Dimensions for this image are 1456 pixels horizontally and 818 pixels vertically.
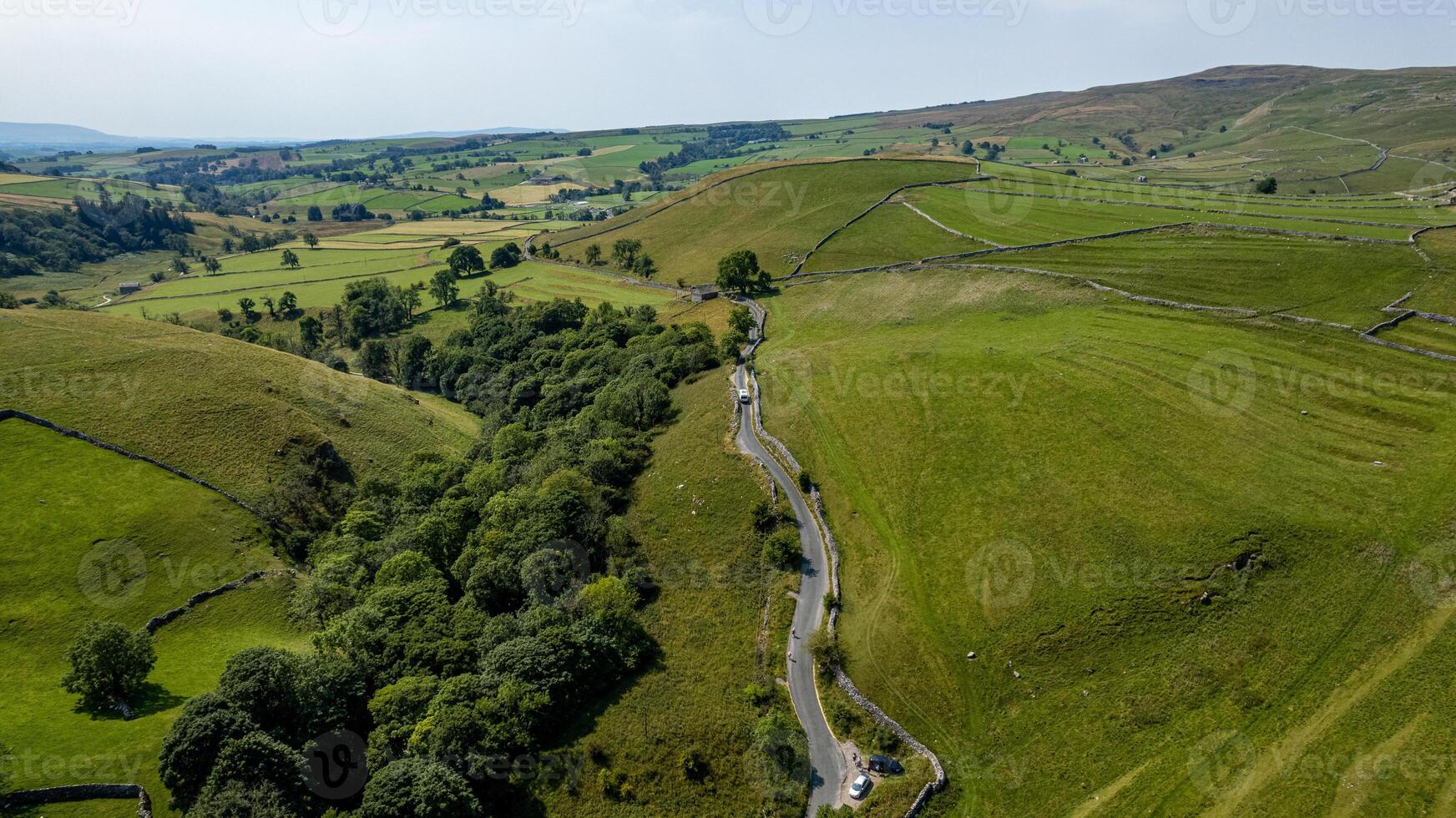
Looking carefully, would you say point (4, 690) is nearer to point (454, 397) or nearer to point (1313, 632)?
point (454, 397)

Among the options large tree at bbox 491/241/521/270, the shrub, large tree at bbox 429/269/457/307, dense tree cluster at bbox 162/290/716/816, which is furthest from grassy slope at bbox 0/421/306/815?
large tree at bbox 491/241/521/270

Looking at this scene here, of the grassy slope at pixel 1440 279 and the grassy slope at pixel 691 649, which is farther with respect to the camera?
the grassy slope at pixel 1440 279

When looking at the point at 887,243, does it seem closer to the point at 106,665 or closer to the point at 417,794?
the point at 417,794

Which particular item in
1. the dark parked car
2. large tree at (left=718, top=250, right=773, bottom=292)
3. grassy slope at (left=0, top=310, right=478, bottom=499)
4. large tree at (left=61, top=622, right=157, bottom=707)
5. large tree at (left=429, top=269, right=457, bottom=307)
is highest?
large tree at (left=718, top=250, right=773, bottom=292)

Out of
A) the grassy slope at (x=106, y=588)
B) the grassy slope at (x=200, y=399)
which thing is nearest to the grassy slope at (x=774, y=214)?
the grassy slope at (x=200, y=399)

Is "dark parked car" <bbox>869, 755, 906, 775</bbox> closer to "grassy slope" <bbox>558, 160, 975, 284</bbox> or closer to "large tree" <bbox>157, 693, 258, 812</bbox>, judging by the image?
"large tree" <bbox>157, 693, 258, 812</bbox>

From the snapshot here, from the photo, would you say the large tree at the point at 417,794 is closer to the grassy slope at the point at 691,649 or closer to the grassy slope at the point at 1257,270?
the grassy slope at the point at 691,649

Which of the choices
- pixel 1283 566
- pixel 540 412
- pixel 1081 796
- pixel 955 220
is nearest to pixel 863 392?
pixel 1283 566
